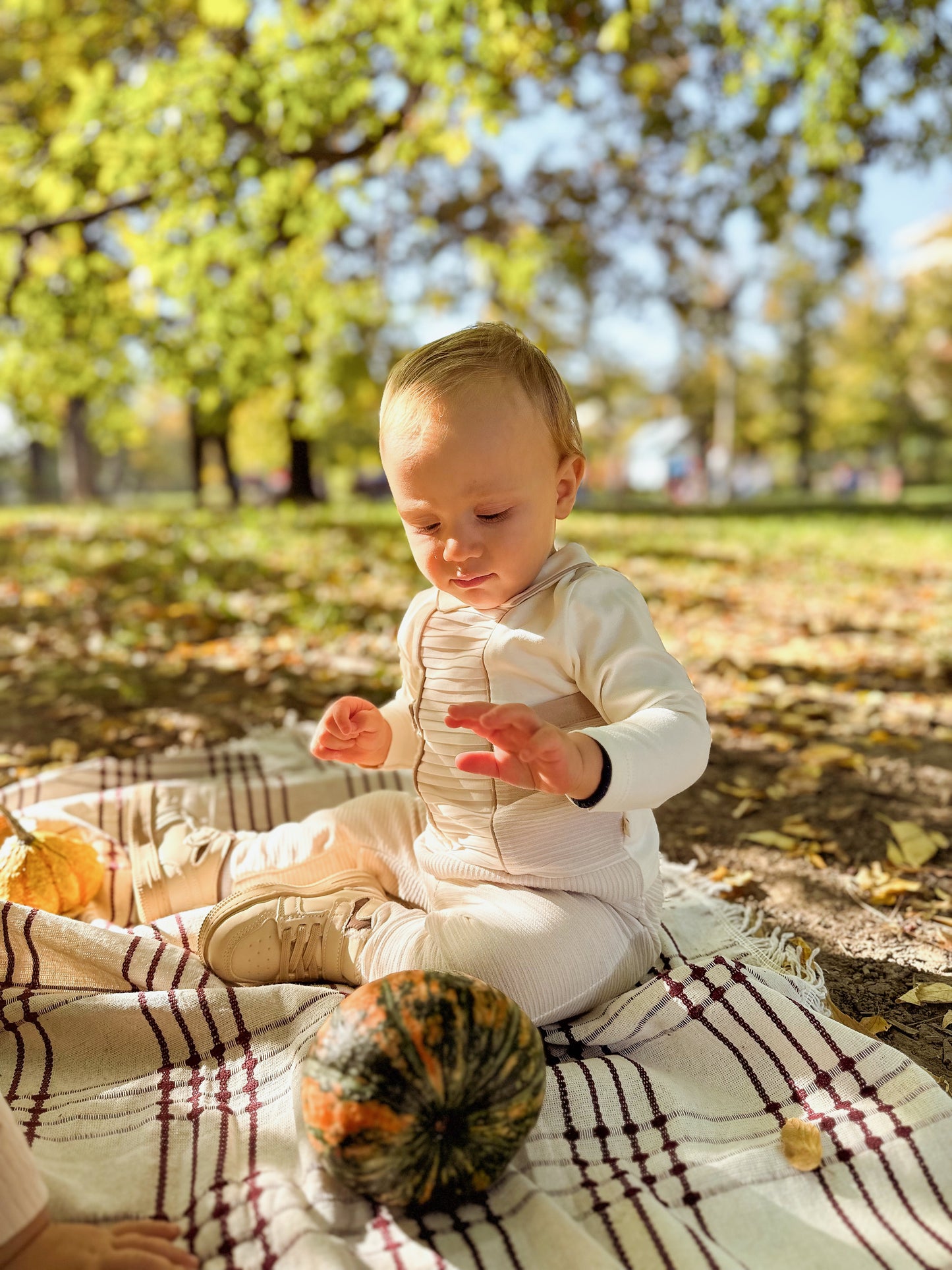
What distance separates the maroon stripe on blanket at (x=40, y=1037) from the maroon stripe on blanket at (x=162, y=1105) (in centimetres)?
22

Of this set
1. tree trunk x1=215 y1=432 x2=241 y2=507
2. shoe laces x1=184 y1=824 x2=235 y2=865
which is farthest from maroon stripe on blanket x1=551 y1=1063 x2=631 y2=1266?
tree trunk x1=215 y1=432 x2=241 y2=507

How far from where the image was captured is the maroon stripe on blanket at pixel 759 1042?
1.78 meters

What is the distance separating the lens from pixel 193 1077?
1.99m

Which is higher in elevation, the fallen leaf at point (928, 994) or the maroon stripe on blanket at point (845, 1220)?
the maroon stripe on blanket at point (845, 1220)

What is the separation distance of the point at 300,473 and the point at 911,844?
18.5m

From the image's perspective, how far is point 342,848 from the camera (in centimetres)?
262

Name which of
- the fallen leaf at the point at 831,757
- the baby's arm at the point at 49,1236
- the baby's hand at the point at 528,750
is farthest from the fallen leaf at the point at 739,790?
the baby's arm at the point at 49,1236

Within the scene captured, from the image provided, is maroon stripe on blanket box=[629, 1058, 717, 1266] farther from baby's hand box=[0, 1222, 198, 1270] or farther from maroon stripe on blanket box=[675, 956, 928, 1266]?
baby's hand box=[0, 1222, 198, 1270]

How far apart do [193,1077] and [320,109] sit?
591 cm

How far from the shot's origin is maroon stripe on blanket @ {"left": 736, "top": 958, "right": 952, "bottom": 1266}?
5.36 feet

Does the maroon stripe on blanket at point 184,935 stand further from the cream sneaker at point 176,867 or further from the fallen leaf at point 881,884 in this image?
the fallen leaf at point 881,884

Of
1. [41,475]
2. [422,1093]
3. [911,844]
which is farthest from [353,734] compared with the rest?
[41,475]

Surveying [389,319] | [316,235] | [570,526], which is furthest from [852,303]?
[316,235]

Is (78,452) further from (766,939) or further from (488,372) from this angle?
(766,939)
